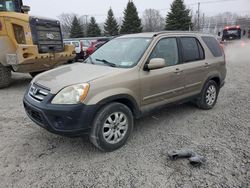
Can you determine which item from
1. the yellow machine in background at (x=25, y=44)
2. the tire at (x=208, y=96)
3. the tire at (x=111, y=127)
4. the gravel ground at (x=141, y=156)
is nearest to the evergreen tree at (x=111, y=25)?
the yellow machine in background at (x=25, y=44)

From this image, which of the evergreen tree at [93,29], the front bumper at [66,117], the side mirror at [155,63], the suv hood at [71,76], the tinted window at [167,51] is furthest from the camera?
the evergreen tree at [93,29]

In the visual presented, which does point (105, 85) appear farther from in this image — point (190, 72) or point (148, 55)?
point (190, 72)

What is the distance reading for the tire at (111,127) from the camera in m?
3.47

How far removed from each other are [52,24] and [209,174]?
763 centimetres

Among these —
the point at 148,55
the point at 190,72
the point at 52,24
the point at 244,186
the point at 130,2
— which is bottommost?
the point at 244,186

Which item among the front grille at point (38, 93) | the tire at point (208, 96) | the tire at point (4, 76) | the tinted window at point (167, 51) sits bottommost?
the tire at point (208, 96)

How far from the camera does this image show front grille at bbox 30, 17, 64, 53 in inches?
315

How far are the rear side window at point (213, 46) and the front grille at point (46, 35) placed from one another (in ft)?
17.5

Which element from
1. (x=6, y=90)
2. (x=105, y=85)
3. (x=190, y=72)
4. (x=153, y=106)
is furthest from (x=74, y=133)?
(x=6, y=90)

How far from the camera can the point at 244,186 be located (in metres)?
2.92

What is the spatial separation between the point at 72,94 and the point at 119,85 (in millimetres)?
722

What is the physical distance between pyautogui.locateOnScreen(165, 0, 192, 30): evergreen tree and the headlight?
3567 centimetres

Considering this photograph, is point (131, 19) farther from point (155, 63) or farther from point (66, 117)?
point (66, 117)

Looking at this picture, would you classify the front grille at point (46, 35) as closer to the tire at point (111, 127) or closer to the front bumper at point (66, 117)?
the front bumper at point (66, 117)
